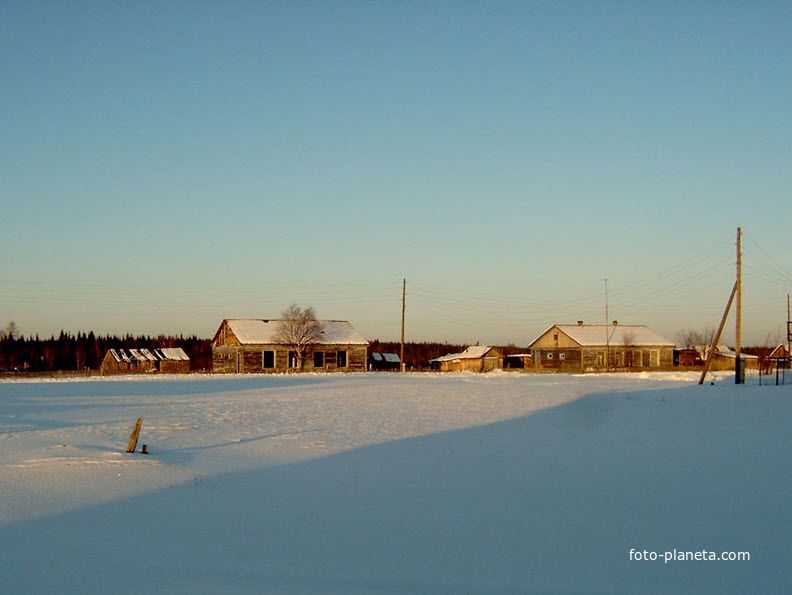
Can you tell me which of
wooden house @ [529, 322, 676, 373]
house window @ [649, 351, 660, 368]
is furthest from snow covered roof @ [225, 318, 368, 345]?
house window @ [649, 351, 660, 368]

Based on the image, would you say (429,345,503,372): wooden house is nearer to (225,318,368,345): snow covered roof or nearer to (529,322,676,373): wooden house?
(529,322,676,373): wooden house

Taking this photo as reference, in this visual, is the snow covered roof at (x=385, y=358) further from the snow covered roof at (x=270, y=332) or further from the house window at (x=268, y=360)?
the house window at (x=268, y=360)

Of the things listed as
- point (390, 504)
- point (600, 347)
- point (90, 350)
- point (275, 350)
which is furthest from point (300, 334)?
point (90, 350)

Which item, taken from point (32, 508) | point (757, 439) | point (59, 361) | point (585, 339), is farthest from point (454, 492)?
point (59, 361)

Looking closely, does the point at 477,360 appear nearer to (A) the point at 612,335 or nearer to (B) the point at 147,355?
(A) the point at 612,335

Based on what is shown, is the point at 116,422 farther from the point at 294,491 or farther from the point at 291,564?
the point at 291,564

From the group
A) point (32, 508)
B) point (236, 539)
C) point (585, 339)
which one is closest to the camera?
point (236, 539)

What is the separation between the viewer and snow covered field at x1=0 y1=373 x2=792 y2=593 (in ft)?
28.5

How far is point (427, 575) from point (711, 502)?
621cm

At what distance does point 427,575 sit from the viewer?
28.7 ft

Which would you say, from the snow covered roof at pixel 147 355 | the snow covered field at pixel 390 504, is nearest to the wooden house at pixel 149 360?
the snow covered roof at pixel 147 355

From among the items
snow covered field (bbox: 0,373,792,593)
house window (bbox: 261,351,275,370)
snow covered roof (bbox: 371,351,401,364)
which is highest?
house window (bbox: 261,351,275,370)

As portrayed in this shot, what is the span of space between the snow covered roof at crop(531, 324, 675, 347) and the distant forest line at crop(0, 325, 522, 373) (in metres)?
43.5

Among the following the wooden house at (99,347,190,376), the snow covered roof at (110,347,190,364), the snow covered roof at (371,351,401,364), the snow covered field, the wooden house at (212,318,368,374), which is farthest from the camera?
the snow covered roof at (371,351,401,364)
